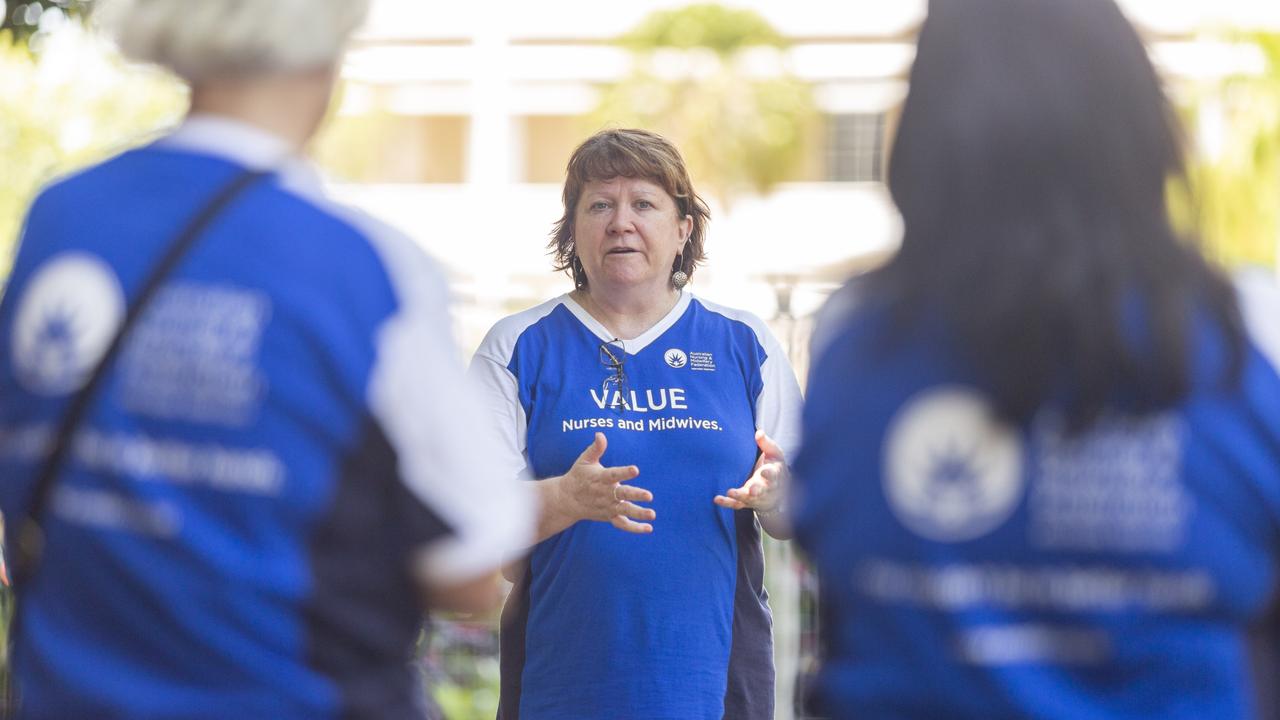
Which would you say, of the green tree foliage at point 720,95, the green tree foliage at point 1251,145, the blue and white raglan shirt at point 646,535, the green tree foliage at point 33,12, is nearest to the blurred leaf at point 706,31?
the green tree foliage at point 720,95

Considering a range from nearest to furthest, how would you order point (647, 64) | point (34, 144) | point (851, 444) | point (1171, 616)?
1. point (1171, 616)
2. point (851, 444)
3. point (34, 144)
4. point (647, 64)

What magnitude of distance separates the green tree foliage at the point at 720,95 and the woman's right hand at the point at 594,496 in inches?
1393

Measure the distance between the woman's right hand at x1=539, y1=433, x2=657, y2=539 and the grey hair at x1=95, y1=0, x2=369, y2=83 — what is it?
5.34 feet

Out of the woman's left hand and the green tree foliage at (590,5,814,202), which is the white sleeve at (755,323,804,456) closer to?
the woman's left hand

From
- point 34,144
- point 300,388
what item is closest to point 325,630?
point 300,388

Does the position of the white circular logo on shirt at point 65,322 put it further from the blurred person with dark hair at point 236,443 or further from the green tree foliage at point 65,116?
the green tree foliage at point 65,116

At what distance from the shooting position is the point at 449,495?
1.76 metres

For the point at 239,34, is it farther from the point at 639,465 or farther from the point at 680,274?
the point at 680,274

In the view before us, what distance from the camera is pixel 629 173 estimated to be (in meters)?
3.93

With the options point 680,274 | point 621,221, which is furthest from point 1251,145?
point 621,221

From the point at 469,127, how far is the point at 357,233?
4029cm

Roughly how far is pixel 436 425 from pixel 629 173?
2268mm

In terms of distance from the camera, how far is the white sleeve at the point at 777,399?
3.81 m

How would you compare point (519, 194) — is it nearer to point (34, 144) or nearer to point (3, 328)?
point (34, 144)
